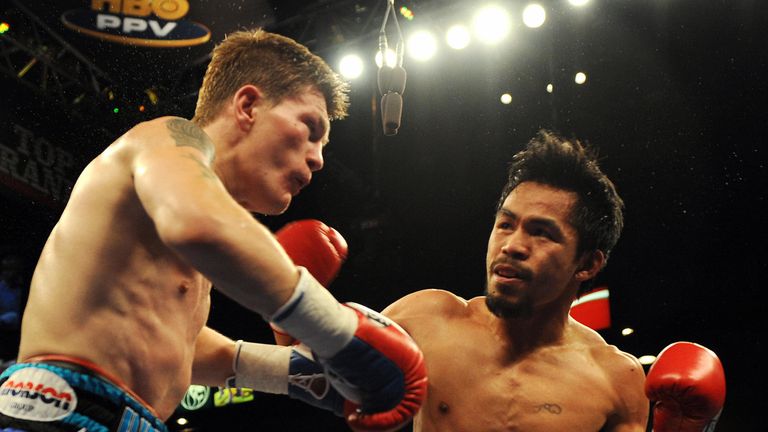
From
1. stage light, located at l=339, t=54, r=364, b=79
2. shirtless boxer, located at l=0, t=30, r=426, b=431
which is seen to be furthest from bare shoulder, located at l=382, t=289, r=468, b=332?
stage light, located at l=339, t=54, r=364, b=79

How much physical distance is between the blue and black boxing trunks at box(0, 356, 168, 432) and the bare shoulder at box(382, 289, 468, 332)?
1.10 metres

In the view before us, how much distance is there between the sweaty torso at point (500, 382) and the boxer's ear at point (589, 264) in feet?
0.86

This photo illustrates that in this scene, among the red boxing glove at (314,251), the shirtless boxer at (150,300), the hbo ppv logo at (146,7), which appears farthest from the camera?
the hbo ppv logo at (146,7)

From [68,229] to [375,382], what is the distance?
0.70 metres

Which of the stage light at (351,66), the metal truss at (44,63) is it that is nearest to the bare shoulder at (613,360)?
the stage light at (351,66)

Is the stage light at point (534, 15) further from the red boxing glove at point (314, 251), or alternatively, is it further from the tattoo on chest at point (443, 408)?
the tattoo on chest at point (443, 408)

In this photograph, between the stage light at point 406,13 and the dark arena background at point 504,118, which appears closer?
the stage light at point 406,13

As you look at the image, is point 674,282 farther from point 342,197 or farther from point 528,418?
point 528,418

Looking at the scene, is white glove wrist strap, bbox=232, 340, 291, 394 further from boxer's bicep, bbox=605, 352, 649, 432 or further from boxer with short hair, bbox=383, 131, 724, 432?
boxer's bicep, bbox=605, 352, 649, 432

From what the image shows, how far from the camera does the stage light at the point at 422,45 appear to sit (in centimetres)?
517

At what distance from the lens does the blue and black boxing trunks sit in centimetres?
121

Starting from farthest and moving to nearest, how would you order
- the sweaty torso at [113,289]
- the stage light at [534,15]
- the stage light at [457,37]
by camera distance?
the stage light at [457,37] < the stage light at [534,15] < the sweaty torso at [113,289]

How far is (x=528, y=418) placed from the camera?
2.05m

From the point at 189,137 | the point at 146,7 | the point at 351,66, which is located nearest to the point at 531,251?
the point at 189,137
